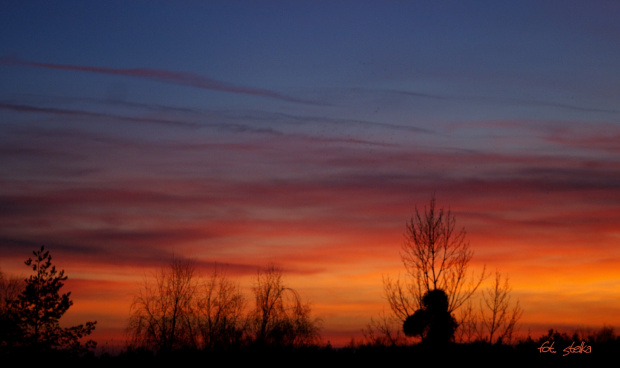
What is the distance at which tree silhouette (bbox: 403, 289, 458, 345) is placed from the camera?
93.1 ft

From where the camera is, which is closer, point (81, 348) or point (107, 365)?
point (107, 365)

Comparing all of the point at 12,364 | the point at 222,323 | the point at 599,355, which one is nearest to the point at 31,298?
the point at 12,364

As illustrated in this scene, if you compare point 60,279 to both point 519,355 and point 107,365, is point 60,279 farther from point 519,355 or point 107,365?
point 519,355

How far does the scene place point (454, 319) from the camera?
96.6 ft

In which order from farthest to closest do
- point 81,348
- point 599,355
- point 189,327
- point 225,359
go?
point 189,327
point 81,348
point 225,359
point 599,355

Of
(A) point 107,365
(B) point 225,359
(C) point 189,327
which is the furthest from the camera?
(C) point 189,327

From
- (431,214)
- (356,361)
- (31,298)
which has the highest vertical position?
(431,214)

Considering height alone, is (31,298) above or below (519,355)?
above

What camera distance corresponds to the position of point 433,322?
28578 millimetres

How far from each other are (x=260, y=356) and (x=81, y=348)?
38.6 feet

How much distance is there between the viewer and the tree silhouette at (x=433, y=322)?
28.4m

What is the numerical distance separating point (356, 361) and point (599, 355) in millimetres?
8959

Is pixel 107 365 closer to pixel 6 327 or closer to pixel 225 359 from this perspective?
pixel 225 359

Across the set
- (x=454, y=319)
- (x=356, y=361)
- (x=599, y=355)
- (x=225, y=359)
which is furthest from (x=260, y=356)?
(x=599, y=355)
